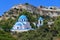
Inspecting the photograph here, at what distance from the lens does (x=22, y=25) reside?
73.1 feet

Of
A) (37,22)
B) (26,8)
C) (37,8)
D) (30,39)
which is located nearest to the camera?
(30,39)

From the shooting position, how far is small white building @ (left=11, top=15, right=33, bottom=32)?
22.0 metres

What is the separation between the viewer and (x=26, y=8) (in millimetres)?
28281

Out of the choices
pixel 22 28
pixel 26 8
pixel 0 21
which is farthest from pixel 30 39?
pixel 26 8

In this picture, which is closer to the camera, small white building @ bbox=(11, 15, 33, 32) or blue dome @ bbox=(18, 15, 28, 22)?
small white building @ bbox=(11, 15, 33, 32)

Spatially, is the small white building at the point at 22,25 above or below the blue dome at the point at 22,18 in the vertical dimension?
below

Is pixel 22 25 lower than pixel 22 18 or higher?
lower

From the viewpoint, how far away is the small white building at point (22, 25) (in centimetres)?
2197

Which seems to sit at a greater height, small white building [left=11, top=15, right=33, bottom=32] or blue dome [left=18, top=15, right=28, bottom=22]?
blue dome [left=18, top=15, right=28, bottom=22]

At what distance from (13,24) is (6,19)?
2619 mm

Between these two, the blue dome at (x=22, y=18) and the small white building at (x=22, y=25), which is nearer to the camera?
the small white building at (x=22, y=25)

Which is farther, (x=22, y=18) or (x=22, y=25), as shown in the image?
(x=22, y=18)

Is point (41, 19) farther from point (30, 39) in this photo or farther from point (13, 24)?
point (30, 39)

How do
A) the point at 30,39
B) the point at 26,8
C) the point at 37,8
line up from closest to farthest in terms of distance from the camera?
1. the point at 30,39
2. the point at 26,8
3. the point at 37,8
